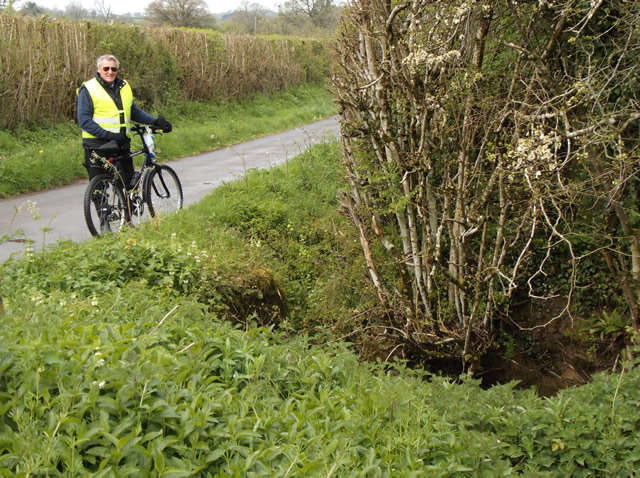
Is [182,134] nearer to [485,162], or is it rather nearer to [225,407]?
[485,162]

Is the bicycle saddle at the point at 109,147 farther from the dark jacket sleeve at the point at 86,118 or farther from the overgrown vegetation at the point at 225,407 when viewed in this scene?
the overgrown vegetation at the point at 225,407

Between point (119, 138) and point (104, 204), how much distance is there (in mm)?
878

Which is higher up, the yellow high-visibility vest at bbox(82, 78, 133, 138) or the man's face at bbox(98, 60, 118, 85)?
the man's face at bbox(98, 60, 118, 85)

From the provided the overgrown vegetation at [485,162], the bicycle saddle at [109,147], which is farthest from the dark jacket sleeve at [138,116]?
the overgrown vegetation at [485,162]

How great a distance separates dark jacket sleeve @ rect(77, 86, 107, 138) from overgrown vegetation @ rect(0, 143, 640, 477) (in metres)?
2.39

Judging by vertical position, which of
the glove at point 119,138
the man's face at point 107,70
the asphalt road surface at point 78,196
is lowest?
the asphalt road surface at point 78,196

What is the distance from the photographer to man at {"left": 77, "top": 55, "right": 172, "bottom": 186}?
7517mm

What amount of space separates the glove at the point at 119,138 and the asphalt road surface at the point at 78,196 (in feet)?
3.97

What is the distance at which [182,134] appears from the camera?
16234 millimetres

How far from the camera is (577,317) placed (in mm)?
6445

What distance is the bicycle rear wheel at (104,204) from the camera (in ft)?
24.3

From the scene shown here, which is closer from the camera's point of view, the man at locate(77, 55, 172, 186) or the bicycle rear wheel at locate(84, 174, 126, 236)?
the bicycle rear wheel at locate(84, 174, 126, 236)

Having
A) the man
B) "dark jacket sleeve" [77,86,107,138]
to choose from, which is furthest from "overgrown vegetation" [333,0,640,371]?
"dark jacket sleeve" [77,86,107,138]

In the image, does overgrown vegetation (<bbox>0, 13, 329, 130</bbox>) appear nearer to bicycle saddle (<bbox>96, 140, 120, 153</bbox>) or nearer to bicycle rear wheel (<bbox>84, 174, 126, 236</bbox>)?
bicycle saddle (<bbox>96, 140, 120, 153</bbox>)
